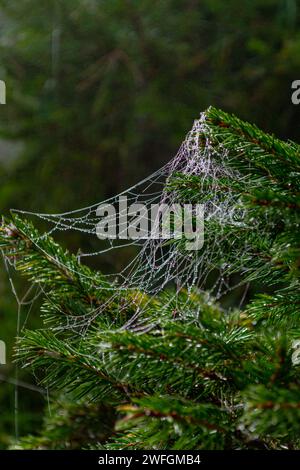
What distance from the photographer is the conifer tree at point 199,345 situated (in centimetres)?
38

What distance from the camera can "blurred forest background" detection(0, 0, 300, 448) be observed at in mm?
1813

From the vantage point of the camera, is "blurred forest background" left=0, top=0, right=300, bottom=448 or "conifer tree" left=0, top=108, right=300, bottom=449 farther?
"blurred forest background" left=0, top=0, right=300, bottom=448

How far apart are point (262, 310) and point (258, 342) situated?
85mm

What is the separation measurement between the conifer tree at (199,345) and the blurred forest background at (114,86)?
125 centimetres

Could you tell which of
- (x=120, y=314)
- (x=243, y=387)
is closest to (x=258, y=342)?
(x=243, y=387)

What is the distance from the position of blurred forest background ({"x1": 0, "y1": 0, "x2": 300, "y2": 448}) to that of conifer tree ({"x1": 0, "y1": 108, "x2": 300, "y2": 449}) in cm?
125

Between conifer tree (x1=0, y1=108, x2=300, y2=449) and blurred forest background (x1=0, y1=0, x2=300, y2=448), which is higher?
blurred forest background (x1=0, y1=0, x2=300, y2=448)

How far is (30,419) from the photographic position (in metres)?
1.82

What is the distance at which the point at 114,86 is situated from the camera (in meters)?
1.93

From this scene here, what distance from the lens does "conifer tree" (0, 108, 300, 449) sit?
382mm

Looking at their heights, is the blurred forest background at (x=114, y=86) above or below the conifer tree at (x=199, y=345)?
above
